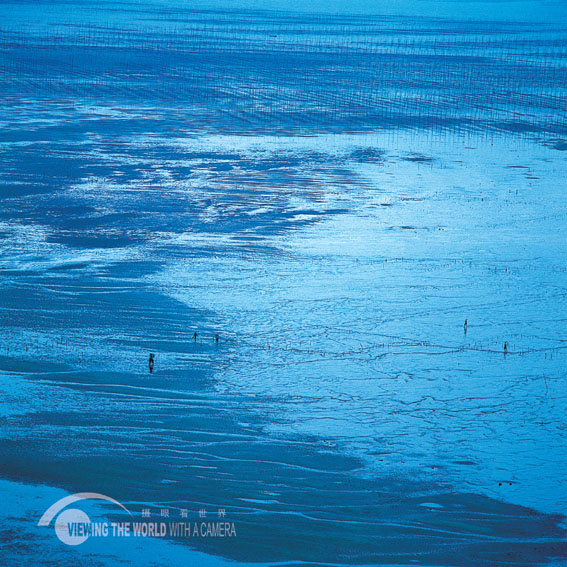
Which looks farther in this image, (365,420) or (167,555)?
(365,420)

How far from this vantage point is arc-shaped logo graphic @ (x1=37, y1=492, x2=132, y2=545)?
4.82 m

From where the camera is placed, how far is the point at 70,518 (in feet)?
16.3

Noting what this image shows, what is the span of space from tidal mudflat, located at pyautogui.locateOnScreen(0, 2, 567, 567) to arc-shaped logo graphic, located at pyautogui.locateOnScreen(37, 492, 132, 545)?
67mm

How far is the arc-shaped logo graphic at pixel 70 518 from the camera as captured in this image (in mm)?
4816

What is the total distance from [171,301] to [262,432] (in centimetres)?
246

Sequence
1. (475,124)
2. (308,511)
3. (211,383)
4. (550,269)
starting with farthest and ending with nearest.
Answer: (475,124), (550,269), (211,383), (308,511)

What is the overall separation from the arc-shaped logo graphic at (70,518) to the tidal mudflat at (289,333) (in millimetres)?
67

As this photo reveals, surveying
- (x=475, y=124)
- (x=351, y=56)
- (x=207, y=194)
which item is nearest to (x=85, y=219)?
(x=207, y=194)

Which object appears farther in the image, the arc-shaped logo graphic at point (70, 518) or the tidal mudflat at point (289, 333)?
the tidal mudflat at point (289, 333)

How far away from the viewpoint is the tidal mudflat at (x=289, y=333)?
5.14 m

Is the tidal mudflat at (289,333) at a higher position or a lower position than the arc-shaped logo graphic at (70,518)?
higher

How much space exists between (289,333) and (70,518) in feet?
9.71

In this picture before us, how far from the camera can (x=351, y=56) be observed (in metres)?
28.2

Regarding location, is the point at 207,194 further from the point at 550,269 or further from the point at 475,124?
the point at 475,124
